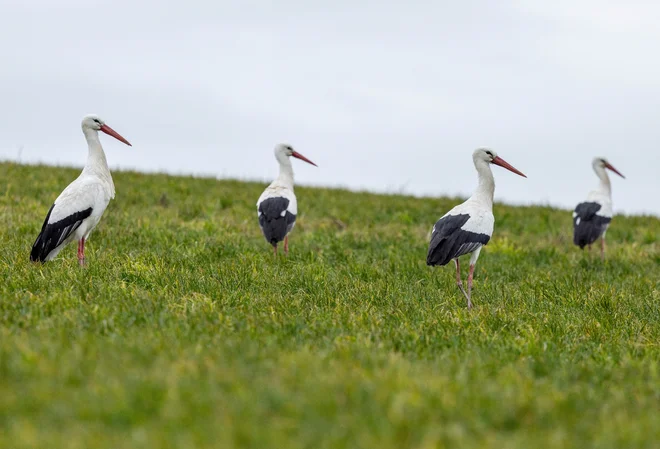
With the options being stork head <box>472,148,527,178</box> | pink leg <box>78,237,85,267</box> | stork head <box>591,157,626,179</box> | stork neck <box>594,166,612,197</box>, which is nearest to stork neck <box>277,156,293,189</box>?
stork head <box>472,148,527,178</box>

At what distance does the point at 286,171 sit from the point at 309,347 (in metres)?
7.84

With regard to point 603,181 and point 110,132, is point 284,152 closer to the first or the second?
point 110,132

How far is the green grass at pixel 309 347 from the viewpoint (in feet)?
11.5

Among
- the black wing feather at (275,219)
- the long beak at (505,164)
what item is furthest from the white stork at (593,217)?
the black wing feather at (275,219)

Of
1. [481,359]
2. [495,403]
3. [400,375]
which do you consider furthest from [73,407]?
[481,359]

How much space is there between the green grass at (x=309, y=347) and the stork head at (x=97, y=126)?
138 centimetres

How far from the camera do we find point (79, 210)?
28.3 ft

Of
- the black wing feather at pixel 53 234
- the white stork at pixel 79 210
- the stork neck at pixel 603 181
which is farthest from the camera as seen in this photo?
the stork neck at pixel 603 181

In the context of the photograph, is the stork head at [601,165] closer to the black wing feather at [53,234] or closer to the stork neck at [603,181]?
the stork neck at [603,181]

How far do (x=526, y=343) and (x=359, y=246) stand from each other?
6.50 meters

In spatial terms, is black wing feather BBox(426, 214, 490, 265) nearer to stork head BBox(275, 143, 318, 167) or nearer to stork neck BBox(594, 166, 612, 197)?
stork head BBox(275, 143, 318, 167)

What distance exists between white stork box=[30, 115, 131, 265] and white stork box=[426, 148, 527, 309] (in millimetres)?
3872

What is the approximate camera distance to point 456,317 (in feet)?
22.3

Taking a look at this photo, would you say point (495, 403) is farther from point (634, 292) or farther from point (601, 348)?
point (634, 292)
